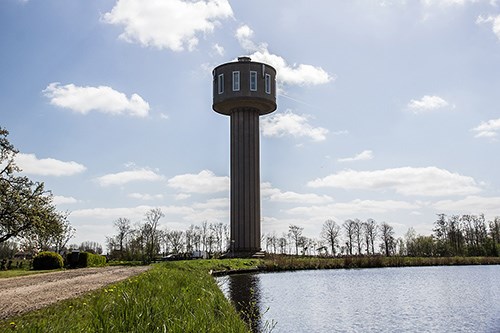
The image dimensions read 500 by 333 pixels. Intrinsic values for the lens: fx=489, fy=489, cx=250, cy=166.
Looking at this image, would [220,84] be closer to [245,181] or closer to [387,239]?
[245,181]

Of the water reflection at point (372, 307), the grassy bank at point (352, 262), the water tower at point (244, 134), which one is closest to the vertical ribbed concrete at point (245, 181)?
the water tower at point (244, 134)

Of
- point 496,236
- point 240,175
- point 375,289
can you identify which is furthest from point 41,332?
point 496,236

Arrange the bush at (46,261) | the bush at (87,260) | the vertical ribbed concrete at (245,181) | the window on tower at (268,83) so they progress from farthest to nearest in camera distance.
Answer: the window on tower at (268,83)
the vertical ribbed concrete at (245,181)
the bush at (87,260)
the bush at (46,261)

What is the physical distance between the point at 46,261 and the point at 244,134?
2517 centimetres

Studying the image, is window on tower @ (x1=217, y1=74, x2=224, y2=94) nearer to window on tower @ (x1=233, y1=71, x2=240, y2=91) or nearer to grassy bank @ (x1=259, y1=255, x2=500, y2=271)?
window on tower @ (x1=233, y1=71, x2=240, y2=91)

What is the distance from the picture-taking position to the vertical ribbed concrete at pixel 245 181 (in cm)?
5012

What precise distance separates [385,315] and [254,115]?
39.8m

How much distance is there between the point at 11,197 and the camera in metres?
24.4

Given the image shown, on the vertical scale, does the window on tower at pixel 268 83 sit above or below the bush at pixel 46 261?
above

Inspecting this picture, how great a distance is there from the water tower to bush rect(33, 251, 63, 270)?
66.9 feet

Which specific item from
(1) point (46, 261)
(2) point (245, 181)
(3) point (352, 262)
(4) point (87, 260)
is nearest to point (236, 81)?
(2) point (245, 181)

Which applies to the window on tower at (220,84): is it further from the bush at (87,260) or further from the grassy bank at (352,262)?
the bush at (87,260)

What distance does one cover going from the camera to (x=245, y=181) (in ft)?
167

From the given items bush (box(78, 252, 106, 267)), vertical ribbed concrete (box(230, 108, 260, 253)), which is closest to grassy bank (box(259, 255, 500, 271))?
vertical ribbed concrete (box(230, 108, 260, 253))
